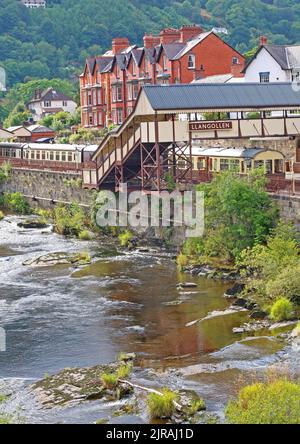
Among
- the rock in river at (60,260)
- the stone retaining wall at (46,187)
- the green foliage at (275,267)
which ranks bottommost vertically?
the rock in river at (60,260)

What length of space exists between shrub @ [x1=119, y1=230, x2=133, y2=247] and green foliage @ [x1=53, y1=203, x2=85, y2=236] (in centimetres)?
514

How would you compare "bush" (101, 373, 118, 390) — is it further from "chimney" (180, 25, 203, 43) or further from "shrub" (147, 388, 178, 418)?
"chimney" (180, 25, 203, 43)

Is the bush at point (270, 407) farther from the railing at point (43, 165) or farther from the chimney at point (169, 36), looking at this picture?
the chimney at point (169, 36)

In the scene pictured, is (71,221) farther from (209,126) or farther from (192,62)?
(192,62)

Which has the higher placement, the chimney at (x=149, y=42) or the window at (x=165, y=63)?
the chimney at (x=149, y=42)

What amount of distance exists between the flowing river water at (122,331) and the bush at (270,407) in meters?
2.44

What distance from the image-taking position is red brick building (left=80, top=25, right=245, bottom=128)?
3159 inches

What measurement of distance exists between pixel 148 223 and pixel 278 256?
1723cm

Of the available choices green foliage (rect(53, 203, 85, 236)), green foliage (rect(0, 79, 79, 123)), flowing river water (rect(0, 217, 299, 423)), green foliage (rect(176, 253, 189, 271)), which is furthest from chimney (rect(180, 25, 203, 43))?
green foliage (rect(0, 79, 79, 123))

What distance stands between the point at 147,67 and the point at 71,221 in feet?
97.3

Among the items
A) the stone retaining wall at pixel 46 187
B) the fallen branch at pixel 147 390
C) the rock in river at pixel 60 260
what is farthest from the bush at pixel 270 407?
the stone retaining wall at pixel 46 187

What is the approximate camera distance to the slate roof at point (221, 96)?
48812mm

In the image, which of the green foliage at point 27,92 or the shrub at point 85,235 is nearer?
the shrub at point 85,235

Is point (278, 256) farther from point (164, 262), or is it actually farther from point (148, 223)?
point (148, 223)
